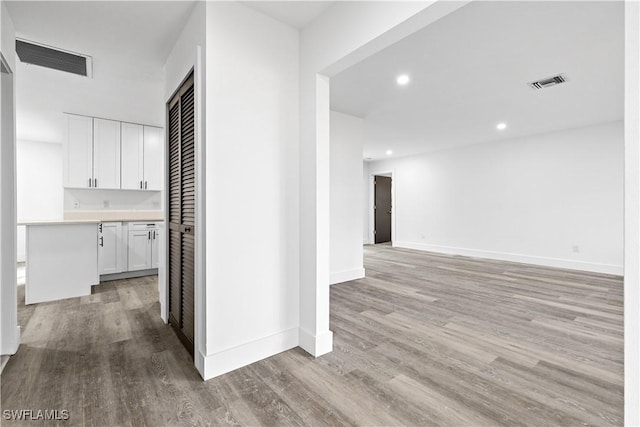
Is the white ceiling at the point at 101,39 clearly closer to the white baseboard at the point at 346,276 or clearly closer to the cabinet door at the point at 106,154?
the cabinet door at the point at 106,154

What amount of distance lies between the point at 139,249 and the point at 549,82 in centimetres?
591

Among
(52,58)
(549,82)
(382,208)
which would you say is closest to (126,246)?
(52,58)

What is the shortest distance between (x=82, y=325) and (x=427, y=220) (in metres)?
7.01

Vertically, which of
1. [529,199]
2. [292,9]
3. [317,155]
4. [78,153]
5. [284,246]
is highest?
[292,9]

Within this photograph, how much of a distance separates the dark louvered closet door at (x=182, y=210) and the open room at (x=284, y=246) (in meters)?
0.03

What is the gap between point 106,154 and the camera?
472 cm

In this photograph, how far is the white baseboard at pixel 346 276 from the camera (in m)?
4.38

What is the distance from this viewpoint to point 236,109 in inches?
80.1

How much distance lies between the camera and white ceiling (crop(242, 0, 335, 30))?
205 cm

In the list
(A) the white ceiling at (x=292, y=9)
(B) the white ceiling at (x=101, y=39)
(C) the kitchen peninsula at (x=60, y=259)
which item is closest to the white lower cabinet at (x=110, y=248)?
(C) the kitchen peninsula at (x=60, y=259)

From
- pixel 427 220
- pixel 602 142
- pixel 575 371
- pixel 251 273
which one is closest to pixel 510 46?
pixel 575 371

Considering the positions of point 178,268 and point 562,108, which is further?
point 562,108

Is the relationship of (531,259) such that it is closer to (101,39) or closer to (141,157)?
(101,39)

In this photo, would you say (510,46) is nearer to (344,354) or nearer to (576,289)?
(344,354)
